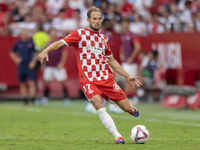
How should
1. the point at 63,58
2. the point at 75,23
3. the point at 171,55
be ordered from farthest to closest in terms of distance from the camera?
the point at 75,23
the point at 171,55
the point at 63,58

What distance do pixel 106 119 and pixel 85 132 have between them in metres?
1.74

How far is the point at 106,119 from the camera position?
6.67 metres

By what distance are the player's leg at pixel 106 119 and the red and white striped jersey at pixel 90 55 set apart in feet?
1.27

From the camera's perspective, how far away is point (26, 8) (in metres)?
19.4

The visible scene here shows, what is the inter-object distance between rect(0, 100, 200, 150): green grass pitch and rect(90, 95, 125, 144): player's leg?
0.14 metres

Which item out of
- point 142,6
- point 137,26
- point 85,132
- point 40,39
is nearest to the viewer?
point 85,132

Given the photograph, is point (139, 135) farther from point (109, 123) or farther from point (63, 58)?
point (63, 58)

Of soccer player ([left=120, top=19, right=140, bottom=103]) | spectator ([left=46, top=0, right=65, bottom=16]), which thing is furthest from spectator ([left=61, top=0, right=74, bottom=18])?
soccer player ([left=120, top=19, right=140, bottom=103])

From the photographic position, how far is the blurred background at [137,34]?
1664 centimetres

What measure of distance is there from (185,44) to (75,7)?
5.43 m

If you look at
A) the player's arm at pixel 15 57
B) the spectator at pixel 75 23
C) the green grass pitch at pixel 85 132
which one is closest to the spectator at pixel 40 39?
the player's arm at pixel 15 57

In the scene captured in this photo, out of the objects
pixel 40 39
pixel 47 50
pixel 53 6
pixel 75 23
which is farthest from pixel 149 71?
pixel 47 50

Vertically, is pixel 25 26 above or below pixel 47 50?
above

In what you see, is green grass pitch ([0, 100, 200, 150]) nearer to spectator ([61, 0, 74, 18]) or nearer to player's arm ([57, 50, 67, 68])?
player's arm ([57, 50, 67, 68])
